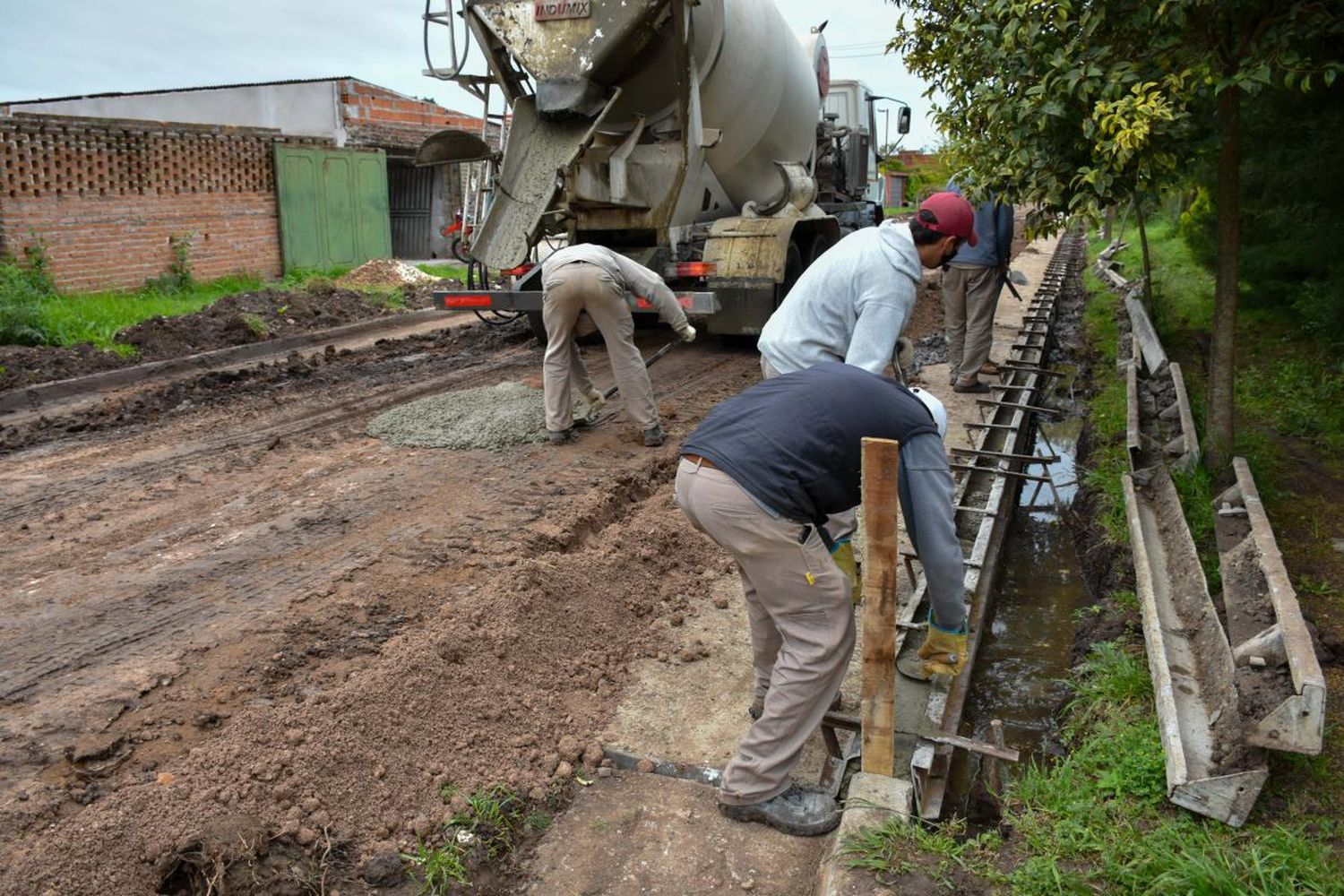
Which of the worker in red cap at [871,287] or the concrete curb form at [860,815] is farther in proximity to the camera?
the worker in red cap at [871,287]

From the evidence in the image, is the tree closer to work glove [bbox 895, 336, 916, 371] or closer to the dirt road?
work glove [bbox 895, 336, 916, 371]

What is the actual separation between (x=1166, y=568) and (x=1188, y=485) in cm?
110

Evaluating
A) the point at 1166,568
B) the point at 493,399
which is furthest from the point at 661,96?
the point at 1166,568

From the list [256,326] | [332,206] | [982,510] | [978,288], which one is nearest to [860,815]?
[982,510]

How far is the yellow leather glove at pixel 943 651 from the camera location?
126 inches

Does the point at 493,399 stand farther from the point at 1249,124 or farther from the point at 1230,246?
the point at 1249,124

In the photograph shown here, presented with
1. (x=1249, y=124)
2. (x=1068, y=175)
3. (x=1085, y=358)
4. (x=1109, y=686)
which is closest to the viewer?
(x=1109, y=686)

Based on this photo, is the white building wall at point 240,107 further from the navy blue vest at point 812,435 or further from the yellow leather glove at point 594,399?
the navy blue vest at point 812,435

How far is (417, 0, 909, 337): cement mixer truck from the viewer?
25.4 ft

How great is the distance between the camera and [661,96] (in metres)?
8.11

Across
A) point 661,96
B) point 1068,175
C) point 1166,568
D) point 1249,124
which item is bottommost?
point 1166,568

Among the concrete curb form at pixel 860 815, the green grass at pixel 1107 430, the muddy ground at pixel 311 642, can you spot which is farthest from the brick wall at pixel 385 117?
the concrete curb form at pixel 860 815

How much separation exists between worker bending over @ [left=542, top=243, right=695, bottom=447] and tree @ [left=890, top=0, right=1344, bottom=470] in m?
2.03

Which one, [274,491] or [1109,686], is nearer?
[1109,686]
